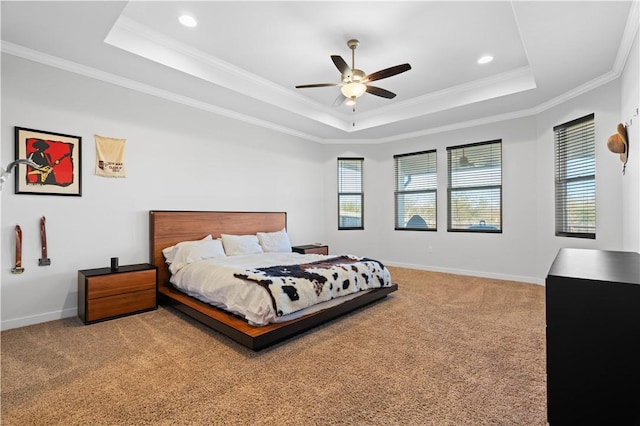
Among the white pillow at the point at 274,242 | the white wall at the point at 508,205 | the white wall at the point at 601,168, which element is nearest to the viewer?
the white wall at the point at 601,168

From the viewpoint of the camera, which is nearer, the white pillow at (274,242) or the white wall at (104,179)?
the white wall at (104,179)

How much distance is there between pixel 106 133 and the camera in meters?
3.68

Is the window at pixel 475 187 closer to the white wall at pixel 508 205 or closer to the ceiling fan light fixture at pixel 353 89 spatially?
the white wall at pixel 508 205

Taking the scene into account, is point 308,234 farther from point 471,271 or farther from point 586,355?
point 586,355

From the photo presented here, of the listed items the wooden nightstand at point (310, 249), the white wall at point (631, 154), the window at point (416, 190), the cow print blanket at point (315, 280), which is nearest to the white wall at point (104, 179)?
the wooden nightstand at point (310, 249)

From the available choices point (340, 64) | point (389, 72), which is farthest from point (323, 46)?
point (389, 72)

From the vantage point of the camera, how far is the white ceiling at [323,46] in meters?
2.72

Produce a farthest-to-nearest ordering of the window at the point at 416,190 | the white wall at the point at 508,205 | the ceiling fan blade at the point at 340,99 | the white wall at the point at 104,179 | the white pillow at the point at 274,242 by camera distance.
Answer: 1. the window at the point at 416,190
2. the white pillow at the point at 274,242
3. the ceiling fan blade at the point at 340,99
4. the white wall at the point at 508,205
5. the white wall at the point at 104,179

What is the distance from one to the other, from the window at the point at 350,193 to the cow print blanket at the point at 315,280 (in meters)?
2.72

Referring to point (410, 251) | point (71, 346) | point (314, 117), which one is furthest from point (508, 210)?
point (71, 346)

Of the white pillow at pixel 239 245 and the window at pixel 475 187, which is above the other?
the window at pixel 475 187

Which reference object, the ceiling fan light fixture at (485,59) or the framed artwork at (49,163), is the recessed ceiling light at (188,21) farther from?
the ceiling fan light fixture at (485,59)

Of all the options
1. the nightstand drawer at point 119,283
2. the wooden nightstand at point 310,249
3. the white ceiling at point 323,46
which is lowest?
the nightstand drawer at point 119,283

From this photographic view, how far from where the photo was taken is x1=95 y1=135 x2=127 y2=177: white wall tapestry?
362 centimetres
